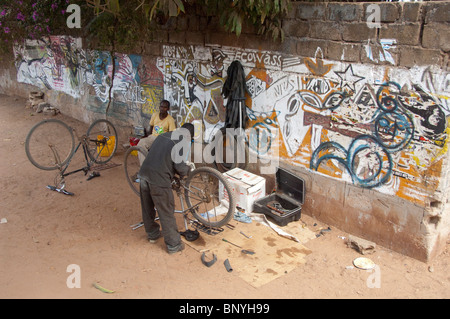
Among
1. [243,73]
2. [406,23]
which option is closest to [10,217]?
[243,73]

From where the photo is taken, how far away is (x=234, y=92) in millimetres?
6367

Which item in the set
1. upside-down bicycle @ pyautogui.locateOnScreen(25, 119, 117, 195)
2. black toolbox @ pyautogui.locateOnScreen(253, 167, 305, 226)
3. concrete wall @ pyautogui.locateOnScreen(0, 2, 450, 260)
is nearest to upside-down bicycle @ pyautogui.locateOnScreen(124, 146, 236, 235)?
black toolbox @ pyautogui.locateOnScreen(253, 167, 305, 226)

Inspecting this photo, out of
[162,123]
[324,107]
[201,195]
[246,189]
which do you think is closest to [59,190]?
[162,123]

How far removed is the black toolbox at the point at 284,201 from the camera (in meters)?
5.88

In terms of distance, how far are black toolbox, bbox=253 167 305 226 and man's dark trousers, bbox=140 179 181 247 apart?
1.54 m

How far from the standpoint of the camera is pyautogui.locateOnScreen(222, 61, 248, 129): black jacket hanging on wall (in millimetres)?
6328

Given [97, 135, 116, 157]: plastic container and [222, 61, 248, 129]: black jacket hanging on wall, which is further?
[97, 135, 116, 157]: plastic container

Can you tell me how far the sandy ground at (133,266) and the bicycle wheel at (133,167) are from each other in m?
0.36

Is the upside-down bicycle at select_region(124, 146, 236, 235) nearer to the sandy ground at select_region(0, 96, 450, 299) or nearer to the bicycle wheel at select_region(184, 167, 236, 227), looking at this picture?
the bicycle wheel at select_region(184, 167, 236, 227)

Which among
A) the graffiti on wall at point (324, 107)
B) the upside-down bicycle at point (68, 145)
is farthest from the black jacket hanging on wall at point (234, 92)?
the upside-down bicycle at point (68, 145)

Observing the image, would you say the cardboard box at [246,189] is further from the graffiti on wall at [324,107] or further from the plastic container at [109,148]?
the plastic container at [109,148]

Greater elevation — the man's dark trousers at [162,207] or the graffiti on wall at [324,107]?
the graffiti on wall at [324,107]

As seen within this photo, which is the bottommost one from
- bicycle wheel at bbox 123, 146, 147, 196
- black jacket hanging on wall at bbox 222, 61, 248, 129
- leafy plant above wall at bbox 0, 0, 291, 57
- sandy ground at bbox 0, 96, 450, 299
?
sandy ground at bbox 0, 96, 450, 299
